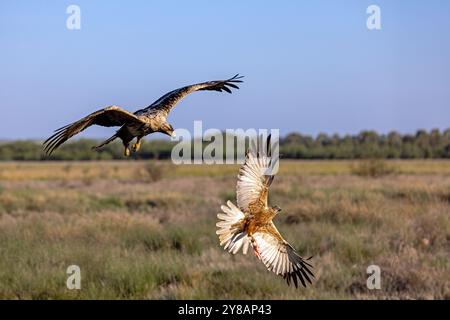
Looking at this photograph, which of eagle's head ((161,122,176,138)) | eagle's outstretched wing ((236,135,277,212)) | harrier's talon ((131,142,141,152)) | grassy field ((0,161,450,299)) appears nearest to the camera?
harrier's talon ((131,142,141,152))

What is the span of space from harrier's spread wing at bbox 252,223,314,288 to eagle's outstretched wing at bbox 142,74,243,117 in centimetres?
66

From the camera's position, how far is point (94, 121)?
280cm

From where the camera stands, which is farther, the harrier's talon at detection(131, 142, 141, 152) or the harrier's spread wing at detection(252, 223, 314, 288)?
the harrier's spread wing at detection(252, 223, 314, 288)

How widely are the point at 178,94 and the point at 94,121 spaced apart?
585 mm

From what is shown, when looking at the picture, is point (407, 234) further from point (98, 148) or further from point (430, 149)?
point (430, 149)

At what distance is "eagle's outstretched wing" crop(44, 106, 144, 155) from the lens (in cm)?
265

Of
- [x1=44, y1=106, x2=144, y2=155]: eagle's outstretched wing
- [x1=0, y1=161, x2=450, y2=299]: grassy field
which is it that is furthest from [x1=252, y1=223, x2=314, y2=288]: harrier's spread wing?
[x1=0, y1=161, x2=450, y2=299]: grassy field

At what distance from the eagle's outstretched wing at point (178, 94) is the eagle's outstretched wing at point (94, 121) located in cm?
15

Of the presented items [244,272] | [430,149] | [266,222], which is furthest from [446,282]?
[430,149]

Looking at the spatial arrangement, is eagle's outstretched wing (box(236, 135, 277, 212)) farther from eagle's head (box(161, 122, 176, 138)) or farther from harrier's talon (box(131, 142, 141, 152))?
harrier's talon (box(131, 142, 141, 152))

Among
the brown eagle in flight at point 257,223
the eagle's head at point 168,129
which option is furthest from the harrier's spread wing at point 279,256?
the eagle's head at point 168,129

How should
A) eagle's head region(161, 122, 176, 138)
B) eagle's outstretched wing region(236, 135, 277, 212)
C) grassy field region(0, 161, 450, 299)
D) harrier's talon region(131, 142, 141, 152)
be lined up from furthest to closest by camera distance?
grassy field region(0, 161, 450, 299) → eagle's outstretched wing region(236, 135, 277, 212) → eagle's head region(161, 122, 176, 138) → harrier's talon region(131, 142, 141, 152)
